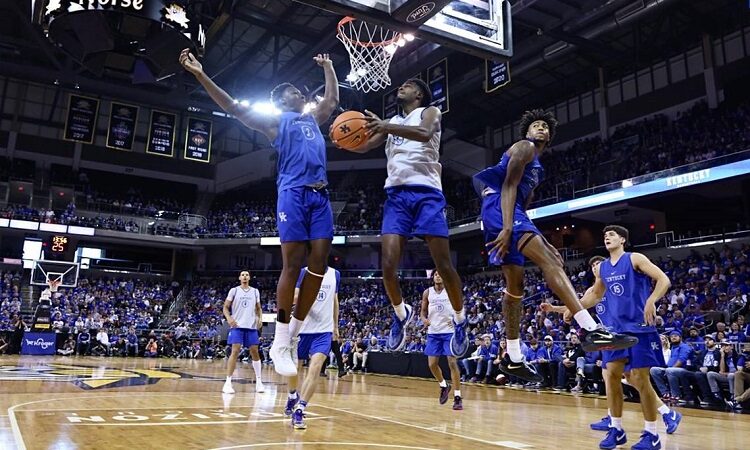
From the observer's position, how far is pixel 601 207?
71.7 ft

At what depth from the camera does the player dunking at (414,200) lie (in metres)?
4.64

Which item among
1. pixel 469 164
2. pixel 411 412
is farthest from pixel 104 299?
pixel 411 412

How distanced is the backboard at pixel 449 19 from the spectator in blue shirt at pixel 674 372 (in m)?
6.62

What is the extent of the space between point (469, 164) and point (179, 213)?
1708 cm

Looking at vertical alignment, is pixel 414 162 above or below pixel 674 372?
above

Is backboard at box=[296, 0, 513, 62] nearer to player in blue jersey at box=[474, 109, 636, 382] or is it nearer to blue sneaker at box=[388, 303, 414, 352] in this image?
player in blue jersey at box=[474, 109, 636, 382]

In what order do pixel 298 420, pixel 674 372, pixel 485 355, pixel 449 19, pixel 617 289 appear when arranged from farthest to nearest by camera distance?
pixel 485 355
pixel 674 372
pixel 449 19
pixel 617 289
pixel 298 420

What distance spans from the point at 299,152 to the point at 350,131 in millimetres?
472

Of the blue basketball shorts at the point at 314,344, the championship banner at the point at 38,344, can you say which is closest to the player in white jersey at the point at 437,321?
the blue basketball shorts at the point at 314,344

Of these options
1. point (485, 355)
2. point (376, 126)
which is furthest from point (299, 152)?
point (485, 355)

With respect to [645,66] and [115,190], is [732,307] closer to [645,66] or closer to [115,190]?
[645,66]

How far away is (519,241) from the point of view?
4363 mm

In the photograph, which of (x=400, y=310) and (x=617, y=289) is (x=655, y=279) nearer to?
(x=617, y=289)

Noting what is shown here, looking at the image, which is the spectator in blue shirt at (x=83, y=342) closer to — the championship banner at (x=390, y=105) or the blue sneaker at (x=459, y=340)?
the championship banner at (x=390, y=105)
